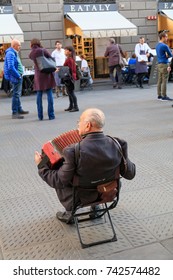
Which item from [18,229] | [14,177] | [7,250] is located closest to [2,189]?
[14,177]

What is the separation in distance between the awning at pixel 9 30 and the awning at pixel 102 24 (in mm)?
2365

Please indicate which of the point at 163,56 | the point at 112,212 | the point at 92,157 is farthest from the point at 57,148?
the point at 163,56

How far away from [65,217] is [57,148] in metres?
0.79

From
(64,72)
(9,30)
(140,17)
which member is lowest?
(64,72)

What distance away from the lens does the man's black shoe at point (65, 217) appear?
11.4ft

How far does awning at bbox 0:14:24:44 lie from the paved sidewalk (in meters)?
6.70

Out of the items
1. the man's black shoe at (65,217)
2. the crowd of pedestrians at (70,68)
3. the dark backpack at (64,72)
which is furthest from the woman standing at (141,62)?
the man's black shoe at (65,217)

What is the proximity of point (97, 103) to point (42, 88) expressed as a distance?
2.82m

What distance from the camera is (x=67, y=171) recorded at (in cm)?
278

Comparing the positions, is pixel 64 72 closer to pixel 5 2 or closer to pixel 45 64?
pixel 45 64

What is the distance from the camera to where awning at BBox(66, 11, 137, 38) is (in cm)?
1470

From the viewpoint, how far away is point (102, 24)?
595 inches

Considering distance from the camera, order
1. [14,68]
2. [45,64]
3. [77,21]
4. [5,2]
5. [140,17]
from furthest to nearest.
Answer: [140,17]
[77,21]
[5,2]
[14,68]
[45,64]

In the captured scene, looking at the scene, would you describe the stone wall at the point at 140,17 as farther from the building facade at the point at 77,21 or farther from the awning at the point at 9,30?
the awning at the point at 9,30
